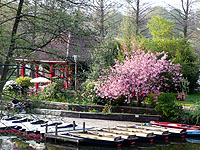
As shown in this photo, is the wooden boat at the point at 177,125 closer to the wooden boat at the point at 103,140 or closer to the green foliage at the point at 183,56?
the wooden boat at the point at 103,140

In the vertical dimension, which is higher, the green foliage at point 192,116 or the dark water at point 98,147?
the green foliage at point 192,116

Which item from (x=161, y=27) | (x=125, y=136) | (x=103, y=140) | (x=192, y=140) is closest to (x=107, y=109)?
(x=125, y=136)

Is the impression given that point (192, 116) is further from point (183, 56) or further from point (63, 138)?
point (183, 56)

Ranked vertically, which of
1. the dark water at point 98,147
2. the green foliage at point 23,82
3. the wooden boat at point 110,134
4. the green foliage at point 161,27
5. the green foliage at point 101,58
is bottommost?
the dark water at point 98,147

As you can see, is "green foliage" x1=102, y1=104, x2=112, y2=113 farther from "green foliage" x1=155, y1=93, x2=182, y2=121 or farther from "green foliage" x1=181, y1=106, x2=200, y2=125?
"green foliage" x1=181, y1=106, x2=200, y2=125

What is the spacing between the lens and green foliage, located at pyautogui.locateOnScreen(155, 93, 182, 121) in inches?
624

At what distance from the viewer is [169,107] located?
15.9m

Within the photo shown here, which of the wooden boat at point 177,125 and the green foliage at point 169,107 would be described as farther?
the green foliage at point 169,107

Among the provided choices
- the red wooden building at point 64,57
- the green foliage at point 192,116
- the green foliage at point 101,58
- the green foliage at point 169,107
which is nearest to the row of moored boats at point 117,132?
the green foliage at point 192,116

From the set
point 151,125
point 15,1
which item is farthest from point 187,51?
point 15,1

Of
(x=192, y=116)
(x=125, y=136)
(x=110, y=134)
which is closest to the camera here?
(x=125, y=136)

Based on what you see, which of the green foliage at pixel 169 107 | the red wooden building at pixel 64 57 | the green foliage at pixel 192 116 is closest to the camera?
the red wooden building at pixel 64 57

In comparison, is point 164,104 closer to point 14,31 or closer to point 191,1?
point 14,31

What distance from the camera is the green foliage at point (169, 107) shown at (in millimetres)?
15852
